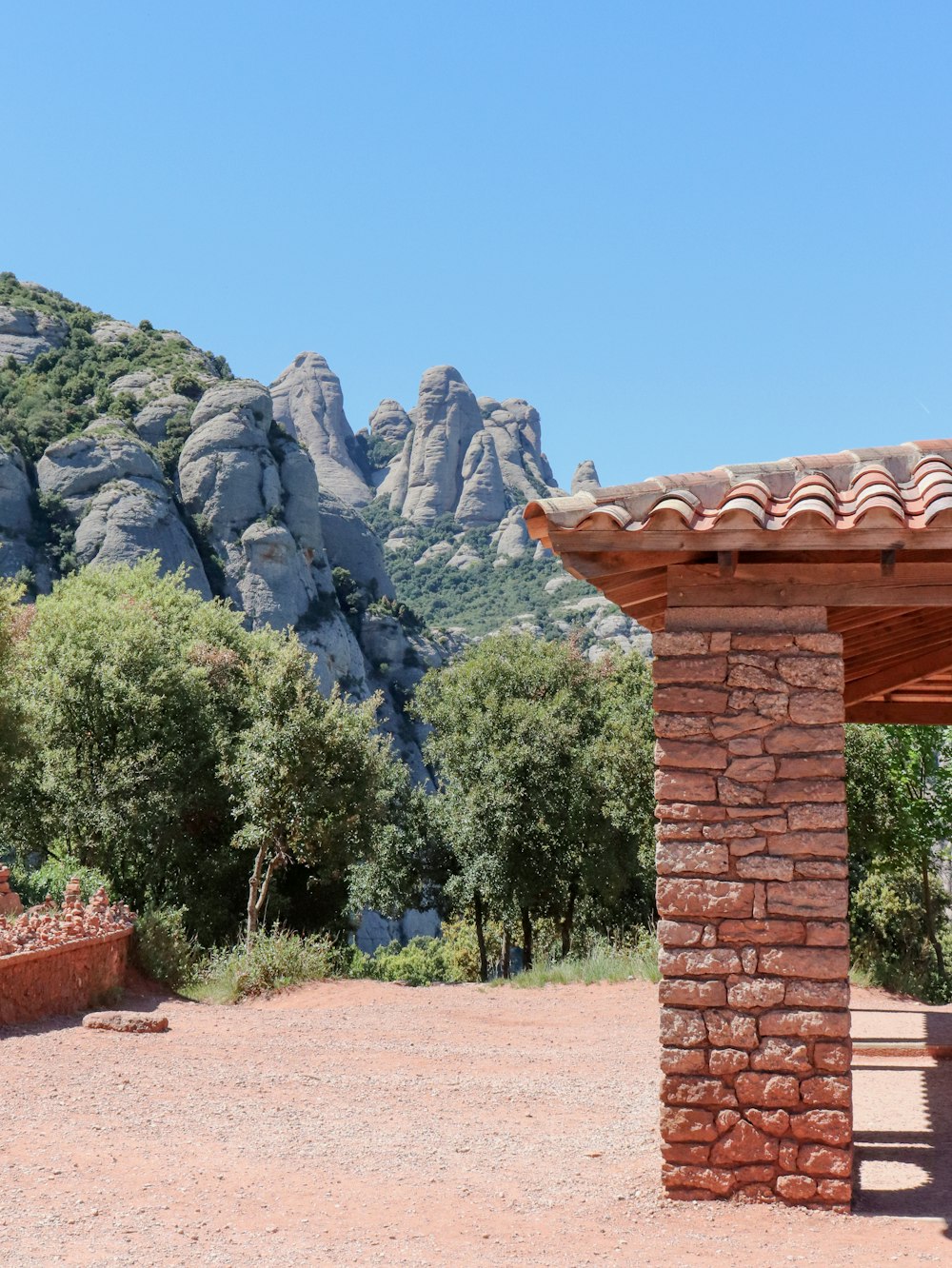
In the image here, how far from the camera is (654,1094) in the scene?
303 inches

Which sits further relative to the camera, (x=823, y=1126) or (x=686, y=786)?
(x=686, y=786)

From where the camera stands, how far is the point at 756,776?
4789 mm

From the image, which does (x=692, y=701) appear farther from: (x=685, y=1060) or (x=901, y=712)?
(x=901, y=712)

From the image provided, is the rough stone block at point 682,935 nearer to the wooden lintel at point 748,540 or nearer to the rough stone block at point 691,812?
the rough stone block at point 691,812

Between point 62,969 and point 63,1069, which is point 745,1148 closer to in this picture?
point 63,1069

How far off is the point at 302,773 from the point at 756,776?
10.1 m

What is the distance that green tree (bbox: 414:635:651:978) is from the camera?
57.9 ft

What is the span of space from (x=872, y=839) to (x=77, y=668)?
11983mm

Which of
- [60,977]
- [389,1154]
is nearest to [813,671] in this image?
[389,1154]

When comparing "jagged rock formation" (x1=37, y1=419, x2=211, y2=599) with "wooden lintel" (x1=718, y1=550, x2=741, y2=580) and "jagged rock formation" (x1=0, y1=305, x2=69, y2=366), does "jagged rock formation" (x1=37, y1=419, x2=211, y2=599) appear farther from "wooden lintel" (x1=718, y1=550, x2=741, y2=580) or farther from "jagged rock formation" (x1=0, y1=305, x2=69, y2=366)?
"wooden lintel" (x1=718, y1=550, x2=741, y2=580)

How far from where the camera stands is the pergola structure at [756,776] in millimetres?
4621

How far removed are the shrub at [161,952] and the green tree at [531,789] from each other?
6.23 meters

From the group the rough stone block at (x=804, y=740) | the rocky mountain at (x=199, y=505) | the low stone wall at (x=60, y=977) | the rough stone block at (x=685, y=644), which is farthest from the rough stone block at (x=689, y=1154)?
the rocky mountain at (x=199, y=505)

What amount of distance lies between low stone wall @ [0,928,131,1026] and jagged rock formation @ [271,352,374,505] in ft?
306
